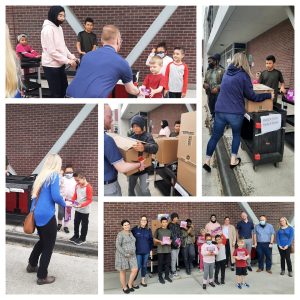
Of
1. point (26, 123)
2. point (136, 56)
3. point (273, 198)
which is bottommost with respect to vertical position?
point (273, 198)

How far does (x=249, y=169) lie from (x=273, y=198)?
395 millimetres

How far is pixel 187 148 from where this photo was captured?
→ 4.61m

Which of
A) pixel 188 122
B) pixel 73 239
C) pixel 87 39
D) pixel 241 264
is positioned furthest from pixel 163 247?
pixel 87 39

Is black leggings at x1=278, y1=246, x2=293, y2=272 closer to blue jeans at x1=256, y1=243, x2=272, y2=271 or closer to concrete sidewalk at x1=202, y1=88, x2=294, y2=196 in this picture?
blue jeans at x1=256, y1=243, x2=272, y2=271

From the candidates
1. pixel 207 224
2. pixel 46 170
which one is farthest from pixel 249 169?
pixel 46 170

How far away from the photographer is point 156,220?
4984mm

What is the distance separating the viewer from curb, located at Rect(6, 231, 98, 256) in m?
4.93

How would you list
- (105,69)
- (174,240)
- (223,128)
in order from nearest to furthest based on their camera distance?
(105,69) → (223,128) → (174,240)

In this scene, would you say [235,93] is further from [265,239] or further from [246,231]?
[265,239]

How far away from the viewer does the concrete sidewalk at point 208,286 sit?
16.0ft

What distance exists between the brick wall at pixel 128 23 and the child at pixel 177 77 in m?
0.06

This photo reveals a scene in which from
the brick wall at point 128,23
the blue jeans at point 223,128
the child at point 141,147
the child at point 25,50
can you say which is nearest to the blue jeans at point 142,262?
the child at point 141,147

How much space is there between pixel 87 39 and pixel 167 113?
1.12 m

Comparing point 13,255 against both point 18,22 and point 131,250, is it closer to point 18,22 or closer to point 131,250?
point 131,250
